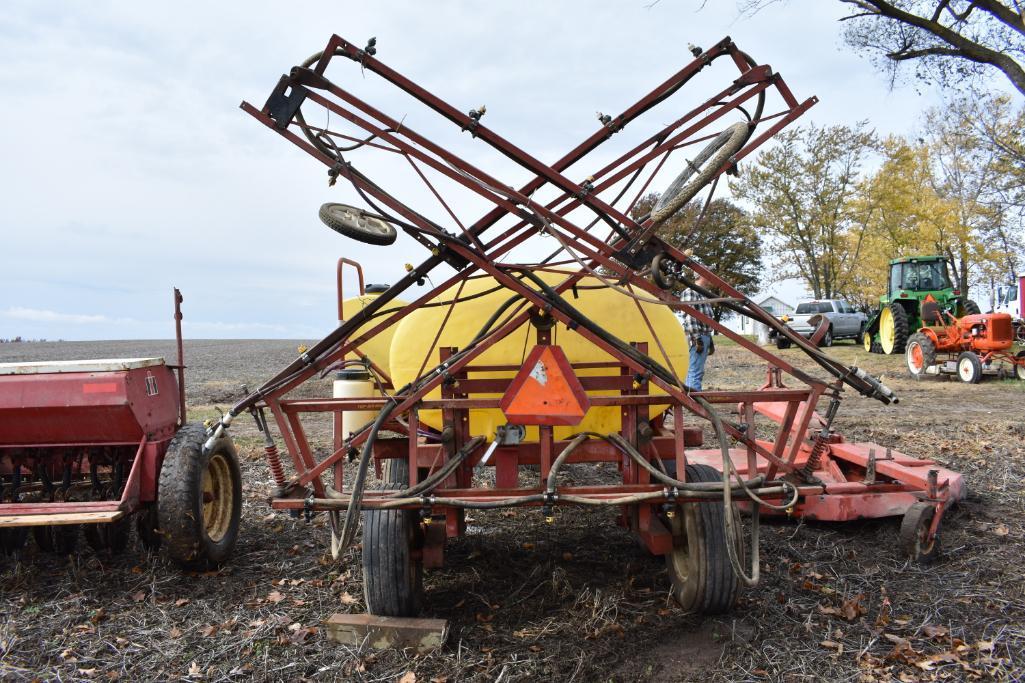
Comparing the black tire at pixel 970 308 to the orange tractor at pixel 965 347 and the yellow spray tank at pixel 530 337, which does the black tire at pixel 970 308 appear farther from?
the yellow spray tank at pixel 530 337

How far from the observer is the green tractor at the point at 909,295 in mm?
19766

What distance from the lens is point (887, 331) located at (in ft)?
68.4

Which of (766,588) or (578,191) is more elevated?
(578,191)

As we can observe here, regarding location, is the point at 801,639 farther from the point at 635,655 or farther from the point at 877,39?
the point at 877,39

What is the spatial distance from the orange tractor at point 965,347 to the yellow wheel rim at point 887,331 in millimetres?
4149

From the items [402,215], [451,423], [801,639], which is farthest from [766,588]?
[402,215]

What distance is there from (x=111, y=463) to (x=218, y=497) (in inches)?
28.5

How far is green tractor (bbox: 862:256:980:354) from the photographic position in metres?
19.8

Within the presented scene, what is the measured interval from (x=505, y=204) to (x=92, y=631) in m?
3.14

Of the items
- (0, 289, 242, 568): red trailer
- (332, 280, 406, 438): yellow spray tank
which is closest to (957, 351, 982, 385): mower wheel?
(332, 280, 406, 438): yellow spray tank

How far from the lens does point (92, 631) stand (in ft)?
12.7

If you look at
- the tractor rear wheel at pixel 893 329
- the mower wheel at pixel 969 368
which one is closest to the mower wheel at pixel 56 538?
the mower wheel at pixel 969 368

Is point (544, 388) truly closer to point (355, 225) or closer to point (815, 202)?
point (355, 225)

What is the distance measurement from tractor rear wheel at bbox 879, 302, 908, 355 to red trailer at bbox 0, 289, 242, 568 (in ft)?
63.1
